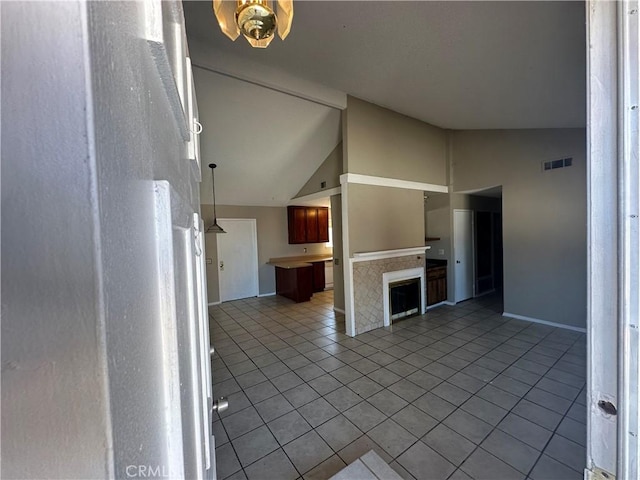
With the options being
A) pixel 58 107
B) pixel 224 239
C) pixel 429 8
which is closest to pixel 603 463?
pixel 58 107

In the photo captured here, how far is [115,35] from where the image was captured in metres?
0.25

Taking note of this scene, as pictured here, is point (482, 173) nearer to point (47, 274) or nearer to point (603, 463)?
point (603, 463)

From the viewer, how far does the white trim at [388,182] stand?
3887mm

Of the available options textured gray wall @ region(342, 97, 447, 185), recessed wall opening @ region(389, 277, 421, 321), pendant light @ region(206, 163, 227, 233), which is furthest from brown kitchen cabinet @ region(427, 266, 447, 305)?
pendant light @ region(206, 163, 227, 233)

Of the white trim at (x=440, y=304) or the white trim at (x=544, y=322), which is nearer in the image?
the white trim at (x=544, y=322)

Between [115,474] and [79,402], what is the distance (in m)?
0.08

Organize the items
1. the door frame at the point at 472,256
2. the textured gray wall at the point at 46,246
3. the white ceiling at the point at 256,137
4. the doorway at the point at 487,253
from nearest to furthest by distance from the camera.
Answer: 1. the textured gray wall at the point at 46,246
2. the white ceiling at the point at 256,137
3. the door frame at the point at 472,256
4. the doorway at the point at 487,253

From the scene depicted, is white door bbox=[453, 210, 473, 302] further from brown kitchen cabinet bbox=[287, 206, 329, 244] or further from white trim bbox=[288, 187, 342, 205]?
brown kitchen cabinet bbox=[287, 206, 329, 244]

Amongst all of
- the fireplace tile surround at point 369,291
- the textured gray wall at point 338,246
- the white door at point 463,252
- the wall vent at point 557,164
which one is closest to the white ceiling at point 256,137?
the textured gray wall at point 338,246

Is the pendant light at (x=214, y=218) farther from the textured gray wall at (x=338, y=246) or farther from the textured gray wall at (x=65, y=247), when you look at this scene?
the textured gray wall at (x=65, y=247)

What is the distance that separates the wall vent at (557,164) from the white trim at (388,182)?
1.51 m

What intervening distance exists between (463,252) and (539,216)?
5.00 feet

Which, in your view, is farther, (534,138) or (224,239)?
(224,239)

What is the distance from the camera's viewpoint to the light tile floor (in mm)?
1800
